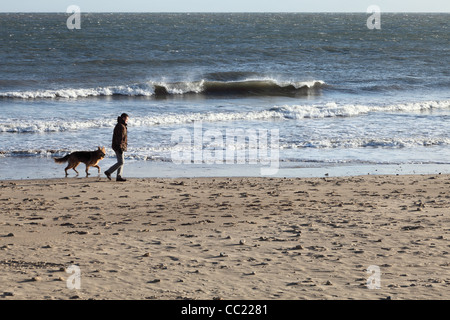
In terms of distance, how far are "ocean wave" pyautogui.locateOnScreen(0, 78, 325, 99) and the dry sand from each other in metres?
A: 15.5

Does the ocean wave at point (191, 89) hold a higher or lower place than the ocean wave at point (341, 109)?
higher

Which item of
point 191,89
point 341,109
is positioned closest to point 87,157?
point 341,109

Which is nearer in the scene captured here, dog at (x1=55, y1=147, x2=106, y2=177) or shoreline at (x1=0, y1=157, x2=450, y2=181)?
dog at (x1=55, y1=147, x2=106, y2=177)

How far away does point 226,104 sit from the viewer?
25.7 metres

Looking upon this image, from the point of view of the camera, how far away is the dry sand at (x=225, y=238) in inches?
264

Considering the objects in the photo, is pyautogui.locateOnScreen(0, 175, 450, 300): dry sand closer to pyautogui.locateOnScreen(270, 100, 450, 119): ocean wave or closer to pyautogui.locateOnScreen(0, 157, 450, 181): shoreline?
pyautogui.locateOnScreen(0, 157, 450, 181): shoreline

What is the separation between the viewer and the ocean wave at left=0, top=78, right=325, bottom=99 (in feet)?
88.4

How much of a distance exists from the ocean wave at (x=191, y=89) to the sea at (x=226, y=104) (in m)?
0.09

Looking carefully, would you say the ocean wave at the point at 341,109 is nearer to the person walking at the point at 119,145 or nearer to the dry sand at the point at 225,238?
the dry sand at the point at 225,238

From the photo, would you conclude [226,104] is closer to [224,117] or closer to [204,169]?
[224,117]
